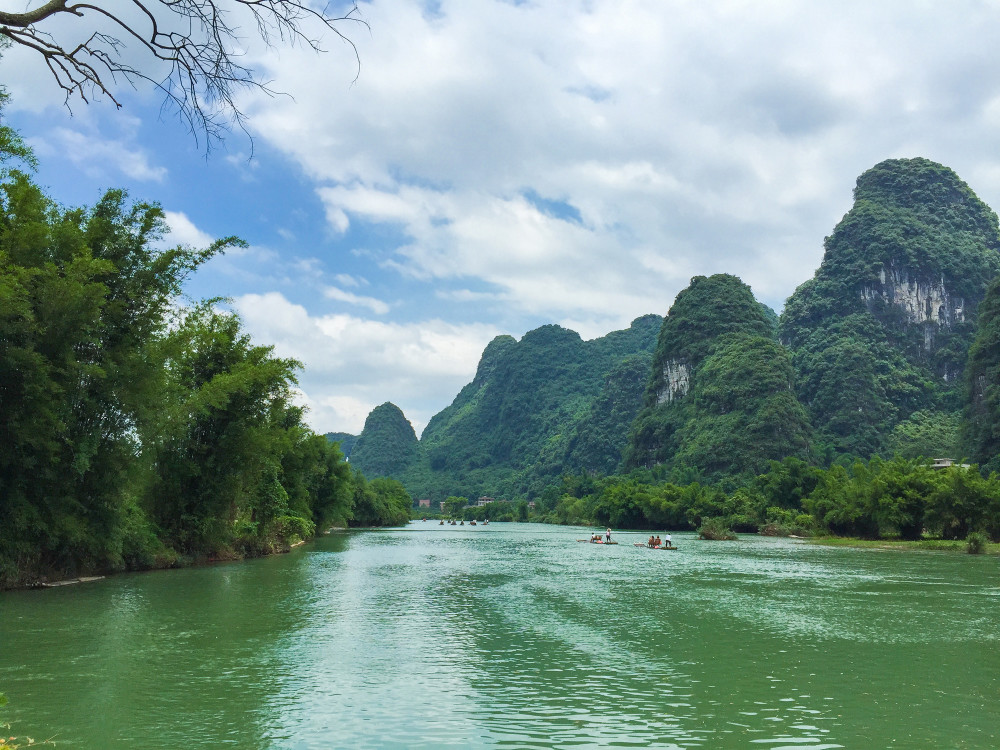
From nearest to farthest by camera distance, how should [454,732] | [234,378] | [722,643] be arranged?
1. [454,732]
2. [722,643]
3. [234,378]

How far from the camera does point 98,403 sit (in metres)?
18.2

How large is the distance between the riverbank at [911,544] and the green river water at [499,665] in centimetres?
1876

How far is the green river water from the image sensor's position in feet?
24.3

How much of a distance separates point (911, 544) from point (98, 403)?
40.9m

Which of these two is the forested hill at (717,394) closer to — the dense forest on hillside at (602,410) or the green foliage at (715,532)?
the dense forest on hillside at (602,410)

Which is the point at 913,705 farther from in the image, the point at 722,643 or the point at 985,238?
the point at 985,238

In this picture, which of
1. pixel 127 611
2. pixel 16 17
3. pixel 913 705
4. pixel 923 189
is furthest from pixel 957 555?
pixel 923 189

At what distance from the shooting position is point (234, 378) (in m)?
25.9

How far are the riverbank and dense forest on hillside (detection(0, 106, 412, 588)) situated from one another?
34428 millimetres

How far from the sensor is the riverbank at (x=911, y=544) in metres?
37.1

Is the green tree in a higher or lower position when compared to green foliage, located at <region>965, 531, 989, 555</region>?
higher

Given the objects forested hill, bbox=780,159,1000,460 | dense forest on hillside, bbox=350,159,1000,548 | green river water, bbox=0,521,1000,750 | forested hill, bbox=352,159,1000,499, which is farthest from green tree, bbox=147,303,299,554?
forested hill, bbox=780,159,1000,460

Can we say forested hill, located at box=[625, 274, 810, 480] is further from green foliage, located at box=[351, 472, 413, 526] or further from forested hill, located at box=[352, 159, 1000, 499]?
green foliage, located at box=[351, 472, 413, 526]

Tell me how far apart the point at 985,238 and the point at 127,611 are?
14838cm
